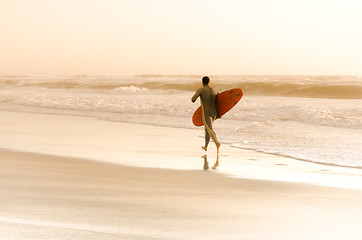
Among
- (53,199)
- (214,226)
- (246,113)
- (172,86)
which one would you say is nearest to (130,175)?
(53,199)

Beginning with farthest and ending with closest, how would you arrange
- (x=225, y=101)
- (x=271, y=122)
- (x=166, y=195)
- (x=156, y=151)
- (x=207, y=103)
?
(x=271, y=122) < (x=225, y=101) < (x=207, y=103) < (x=156, y=151) < (x=166, y=195)

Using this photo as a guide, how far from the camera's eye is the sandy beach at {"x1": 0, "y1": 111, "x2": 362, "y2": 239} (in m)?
4.58

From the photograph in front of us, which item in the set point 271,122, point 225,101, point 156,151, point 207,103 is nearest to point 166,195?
point 156,151

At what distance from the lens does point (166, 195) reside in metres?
6.07

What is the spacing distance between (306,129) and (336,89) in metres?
23.9

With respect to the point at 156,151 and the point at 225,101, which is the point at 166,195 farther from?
the point at 225,101

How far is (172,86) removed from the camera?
4731 centimetres

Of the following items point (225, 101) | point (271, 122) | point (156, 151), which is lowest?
point (271, 122)

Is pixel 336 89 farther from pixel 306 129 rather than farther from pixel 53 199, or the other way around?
pixel 53 199

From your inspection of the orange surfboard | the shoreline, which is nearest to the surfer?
the orange surfboard

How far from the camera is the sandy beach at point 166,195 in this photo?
458cm

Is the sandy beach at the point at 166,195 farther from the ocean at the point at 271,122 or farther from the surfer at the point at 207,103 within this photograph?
the ocean at the point at 271,122

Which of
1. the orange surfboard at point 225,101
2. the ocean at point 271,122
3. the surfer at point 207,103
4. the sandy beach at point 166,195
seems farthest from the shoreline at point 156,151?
the orange surfboard at point 225,101

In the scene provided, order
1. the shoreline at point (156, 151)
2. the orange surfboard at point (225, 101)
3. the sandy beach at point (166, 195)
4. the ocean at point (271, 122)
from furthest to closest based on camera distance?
the orange surfboard at point (225, 101) → the ocean at point (271, 122) → the shoreline at point (156, 151) → the sandy beach at point (166, 195)
